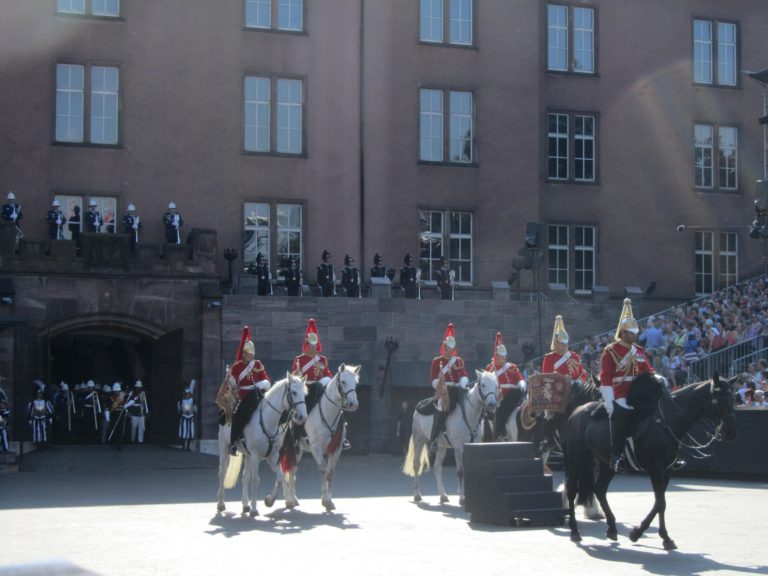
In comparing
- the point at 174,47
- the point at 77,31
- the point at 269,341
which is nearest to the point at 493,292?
the point at 269,341

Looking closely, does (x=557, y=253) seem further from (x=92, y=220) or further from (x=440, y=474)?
(x=440, y=474)

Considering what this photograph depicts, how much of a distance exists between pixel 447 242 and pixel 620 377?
2525 centimetres

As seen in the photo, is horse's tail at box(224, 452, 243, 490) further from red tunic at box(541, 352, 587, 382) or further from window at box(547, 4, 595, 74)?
window at box(547, 4, 595, 74)

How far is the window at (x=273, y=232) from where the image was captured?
3969cm

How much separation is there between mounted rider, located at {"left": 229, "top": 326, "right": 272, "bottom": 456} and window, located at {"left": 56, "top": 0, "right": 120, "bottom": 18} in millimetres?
20101

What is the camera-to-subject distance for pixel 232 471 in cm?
2148

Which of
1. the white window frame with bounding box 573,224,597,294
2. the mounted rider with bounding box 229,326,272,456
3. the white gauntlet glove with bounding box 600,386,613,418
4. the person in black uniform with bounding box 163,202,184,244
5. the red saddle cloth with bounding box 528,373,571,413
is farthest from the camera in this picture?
the white window frame with bounding box 573,224,597,294

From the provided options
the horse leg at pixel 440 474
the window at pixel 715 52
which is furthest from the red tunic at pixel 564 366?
the window at pixel 715 52

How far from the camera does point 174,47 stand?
39156 mm

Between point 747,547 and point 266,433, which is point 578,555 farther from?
point 266,433

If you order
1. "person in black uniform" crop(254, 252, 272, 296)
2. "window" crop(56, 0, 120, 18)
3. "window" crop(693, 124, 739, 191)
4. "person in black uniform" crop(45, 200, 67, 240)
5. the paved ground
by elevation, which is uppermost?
"window" crop(56, 0, 120, 18)

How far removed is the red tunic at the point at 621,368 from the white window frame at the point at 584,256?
2665cm

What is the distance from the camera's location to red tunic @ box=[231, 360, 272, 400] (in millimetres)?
21406

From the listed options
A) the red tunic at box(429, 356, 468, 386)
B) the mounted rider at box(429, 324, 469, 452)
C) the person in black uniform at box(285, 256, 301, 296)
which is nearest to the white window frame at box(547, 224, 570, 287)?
the person in black uniform at box(285, 256, 301, 296)
